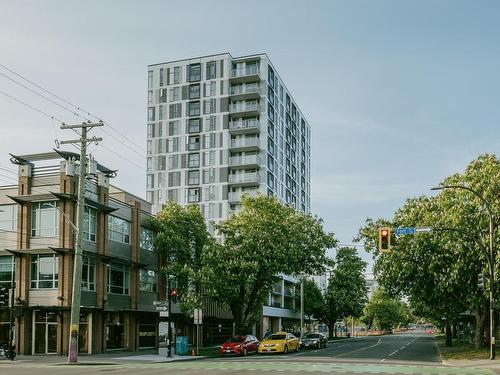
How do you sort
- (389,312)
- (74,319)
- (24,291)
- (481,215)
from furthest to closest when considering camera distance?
(389,312)
(24,291)
(481,215)
(74,319)

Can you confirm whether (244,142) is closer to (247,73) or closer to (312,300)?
(247,73)

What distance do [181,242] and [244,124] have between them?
4303 cm

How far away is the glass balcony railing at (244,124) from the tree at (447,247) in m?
46.6

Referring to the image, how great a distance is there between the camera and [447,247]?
130 ft

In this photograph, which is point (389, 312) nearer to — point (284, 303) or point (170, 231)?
point (284, 303)

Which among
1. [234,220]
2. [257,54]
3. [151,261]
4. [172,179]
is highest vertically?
[257,54]

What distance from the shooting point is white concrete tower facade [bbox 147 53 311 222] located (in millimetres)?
91938

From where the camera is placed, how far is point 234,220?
52.4 metres

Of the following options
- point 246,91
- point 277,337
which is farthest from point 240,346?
point 246,91

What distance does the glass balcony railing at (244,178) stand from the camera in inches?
3561

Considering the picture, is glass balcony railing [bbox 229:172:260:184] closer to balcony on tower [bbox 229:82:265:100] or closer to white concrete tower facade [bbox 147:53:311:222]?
white concrete tower facade [bbox 147:53:311:222]

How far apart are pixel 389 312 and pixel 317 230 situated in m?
96.8

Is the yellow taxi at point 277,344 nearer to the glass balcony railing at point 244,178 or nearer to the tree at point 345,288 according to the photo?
the tree at point 345,288

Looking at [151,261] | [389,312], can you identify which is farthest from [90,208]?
[389,312]
